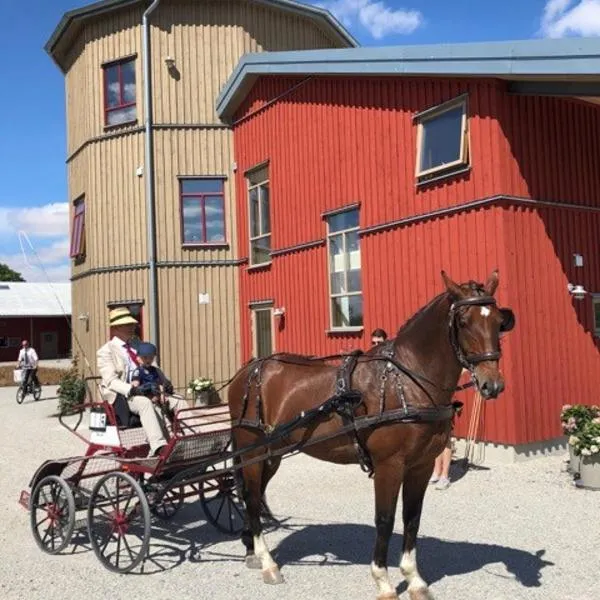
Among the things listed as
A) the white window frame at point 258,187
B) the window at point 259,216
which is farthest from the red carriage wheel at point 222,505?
the window at point 259,216

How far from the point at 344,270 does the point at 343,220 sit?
0.97 m

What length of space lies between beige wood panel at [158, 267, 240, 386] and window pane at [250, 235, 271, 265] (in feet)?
3.22

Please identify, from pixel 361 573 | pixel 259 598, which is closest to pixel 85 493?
pixel 259 598

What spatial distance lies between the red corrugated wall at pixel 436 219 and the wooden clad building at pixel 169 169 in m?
2.88

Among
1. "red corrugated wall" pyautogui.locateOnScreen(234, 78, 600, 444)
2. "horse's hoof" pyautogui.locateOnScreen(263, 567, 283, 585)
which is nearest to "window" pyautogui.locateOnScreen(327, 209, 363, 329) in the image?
"red corrugated wall" pyautogui.locateOnScreen(234, 78, 600, 444)

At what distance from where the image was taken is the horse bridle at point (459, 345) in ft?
14.4

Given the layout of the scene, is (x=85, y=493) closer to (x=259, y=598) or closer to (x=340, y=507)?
(x=259, y=598)

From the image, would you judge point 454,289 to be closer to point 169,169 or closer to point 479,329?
point 479,329

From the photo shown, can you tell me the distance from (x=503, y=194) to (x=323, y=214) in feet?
15.0

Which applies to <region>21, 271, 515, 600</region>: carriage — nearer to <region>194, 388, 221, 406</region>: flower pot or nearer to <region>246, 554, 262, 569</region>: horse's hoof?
<region>246, 554, 262, 569</region>: horse's hoof

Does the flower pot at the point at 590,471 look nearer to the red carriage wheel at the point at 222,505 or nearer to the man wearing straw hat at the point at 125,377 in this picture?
the red carriage wheel at the point at 222,505

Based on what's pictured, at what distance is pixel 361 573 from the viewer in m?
5.55

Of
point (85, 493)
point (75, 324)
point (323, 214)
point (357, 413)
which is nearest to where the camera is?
point (357, 413)

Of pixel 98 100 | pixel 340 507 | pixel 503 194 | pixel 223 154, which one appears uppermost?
pixel 98 100
